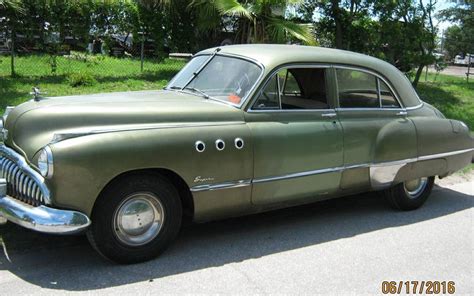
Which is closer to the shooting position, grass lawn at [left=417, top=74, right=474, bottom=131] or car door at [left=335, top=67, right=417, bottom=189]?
car door at [left=335, top=67, right=417, bottom=189]

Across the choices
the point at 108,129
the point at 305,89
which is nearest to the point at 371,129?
the point at 305,89

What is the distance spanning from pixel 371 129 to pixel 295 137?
103 cm

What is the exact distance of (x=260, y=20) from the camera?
12.4 meters

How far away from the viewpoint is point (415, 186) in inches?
241

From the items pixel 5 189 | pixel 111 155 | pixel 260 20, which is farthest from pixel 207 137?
pixel 260 20

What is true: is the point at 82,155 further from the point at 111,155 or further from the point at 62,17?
the point at 62,17

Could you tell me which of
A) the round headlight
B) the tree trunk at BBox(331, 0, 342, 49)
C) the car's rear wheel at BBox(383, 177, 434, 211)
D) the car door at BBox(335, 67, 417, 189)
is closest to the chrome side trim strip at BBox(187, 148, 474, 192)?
the car door at BBox(335, 67, 417, 189)

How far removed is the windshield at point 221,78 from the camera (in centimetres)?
489

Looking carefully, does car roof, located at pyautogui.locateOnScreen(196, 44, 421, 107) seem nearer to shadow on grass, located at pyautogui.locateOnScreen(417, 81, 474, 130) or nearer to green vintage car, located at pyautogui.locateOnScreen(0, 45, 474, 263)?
green vintage car, located at pyautogui.locateOnScreen(0, 45, 474, 263)

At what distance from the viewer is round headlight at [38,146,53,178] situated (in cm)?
374

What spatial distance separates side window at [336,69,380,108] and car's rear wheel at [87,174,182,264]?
214 cm

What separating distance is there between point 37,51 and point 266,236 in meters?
9.91

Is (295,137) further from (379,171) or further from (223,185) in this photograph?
(379,171)

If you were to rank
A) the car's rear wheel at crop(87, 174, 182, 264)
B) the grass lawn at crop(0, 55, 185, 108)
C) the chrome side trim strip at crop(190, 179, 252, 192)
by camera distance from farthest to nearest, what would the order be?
the grass lawn at crop(0, 55, 185, 108), the chrome side trim strip at crop(190, 179, 252, 192), the car's rear wheel at crop(87, 174, 182, 264)
